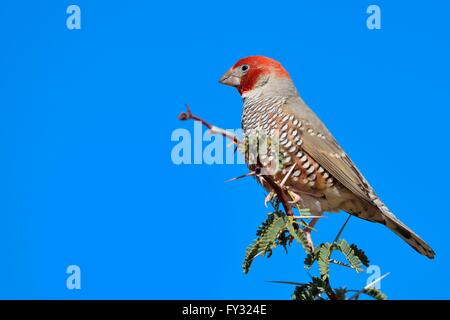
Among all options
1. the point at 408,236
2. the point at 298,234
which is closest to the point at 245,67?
the point at 408,236

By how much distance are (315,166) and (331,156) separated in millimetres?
265

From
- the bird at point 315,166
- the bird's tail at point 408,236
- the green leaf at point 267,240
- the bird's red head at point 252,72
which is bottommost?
the green leaf at point 267,240

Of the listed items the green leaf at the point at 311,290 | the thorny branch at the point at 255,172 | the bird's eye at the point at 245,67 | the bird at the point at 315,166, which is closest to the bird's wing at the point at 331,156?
the bird at the point at 315,166

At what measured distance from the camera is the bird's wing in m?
7.38

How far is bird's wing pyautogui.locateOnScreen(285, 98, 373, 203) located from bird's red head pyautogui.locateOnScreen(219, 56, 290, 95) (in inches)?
40.3

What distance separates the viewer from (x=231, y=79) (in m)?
9.10

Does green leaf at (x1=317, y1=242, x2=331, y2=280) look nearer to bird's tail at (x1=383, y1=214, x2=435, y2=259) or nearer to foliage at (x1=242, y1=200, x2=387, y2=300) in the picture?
foliage at (x1=242, y1=200, x2=387, y2=300)

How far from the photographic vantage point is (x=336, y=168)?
7.50 metres

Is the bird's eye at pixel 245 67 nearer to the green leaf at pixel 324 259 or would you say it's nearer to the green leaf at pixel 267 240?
the green leaf at pixel 267 240

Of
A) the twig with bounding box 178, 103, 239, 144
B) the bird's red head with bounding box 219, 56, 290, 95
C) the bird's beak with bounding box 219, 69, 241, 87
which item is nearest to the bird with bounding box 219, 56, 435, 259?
the bird's red head with bounding box 219, 56, 290, 95

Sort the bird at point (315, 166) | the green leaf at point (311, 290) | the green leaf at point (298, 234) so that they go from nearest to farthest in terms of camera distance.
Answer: the green leaf at point (311, 290) < the green leaf at point (298, 234) < the bird at point (315, 166)

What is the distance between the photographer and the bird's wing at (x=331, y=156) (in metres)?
7.38

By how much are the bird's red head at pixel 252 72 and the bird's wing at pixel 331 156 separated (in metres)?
1.02

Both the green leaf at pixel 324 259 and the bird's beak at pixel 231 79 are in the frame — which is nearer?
the green leaf at pixel 324 259
